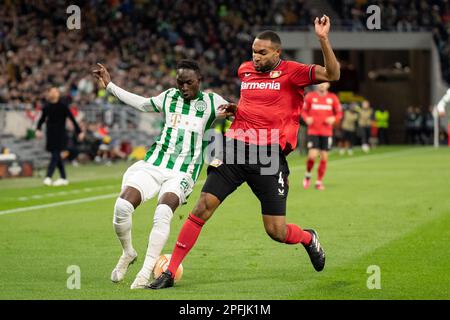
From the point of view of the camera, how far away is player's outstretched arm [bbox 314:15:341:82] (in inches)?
359

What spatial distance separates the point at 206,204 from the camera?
10.1 m

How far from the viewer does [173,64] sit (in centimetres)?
4434

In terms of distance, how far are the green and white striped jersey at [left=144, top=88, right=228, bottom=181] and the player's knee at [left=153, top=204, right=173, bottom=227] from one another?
56 centimetres

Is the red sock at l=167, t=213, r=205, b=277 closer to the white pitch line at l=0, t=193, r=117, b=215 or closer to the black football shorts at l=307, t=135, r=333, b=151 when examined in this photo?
the white pitch line at l=0, t=193, r=117, b=215

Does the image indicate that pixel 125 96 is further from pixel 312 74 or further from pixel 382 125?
pixel 382 125

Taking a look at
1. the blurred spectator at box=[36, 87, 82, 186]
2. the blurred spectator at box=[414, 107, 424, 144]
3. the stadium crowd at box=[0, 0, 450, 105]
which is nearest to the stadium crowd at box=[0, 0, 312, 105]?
the stadium crowd at box=[0, 0, 450, 105]

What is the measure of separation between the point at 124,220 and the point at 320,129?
13.7 meters

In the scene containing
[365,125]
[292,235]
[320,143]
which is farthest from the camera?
[365,125]

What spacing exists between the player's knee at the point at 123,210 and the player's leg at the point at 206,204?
1.70ft

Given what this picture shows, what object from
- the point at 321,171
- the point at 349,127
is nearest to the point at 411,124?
the point at 349,127

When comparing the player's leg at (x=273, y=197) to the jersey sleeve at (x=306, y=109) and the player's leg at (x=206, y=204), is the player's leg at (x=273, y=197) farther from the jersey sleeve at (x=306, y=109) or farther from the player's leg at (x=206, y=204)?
the jersey sleeve at (x=306, y=109)

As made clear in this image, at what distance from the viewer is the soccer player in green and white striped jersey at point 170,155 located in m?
10.3

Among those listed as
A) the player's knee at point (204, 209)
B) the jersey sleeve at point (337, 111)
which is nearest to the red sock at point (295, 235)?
the player's knee at point (204, 209)
